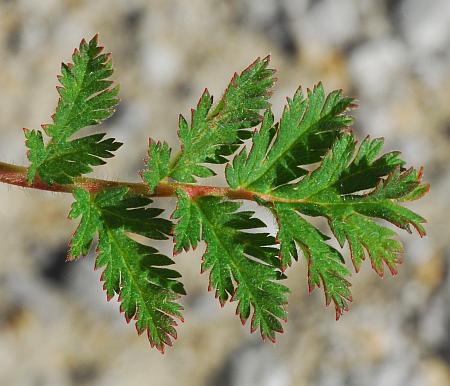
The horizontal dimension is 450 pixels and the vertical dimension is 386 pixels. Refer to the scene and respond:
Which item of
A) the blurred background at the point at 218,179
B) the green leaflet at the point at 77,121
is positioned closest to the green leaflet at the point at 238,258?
the green leaflet at the point at 77,121

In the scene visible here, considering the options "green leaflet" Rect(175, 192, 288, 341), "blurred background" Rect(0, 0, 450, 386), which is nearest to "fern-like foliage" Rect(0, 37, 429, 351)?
"green leaflet" Rect(175, 192, 288, 341)

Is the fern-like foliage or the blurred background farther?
the blurred background

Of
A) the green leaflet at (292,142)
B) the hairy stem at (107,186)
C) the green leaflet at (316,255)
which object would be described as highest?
the green leaflet at (292,142)

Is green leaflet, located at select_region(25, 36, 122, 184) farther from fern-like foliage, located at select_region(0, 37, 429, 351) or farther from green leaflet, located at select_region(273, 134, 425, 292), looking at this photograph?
green leaflet, located at select_region(273, 134, 425, 292)

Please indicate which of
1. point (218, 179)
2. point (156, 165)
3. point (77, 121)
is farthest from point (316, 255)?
point (218, 179)

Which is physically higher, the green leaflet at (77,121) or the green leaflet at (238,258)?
the green leaflet at (77,121)

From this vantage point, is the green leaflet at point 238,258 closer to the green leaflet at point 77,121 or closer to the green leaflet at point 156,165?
the green leaflet at point 156,165
